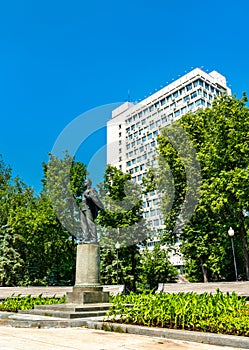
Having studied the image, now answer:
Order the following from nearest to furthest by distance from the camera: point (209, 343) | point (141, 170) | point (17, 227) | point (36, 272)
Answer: point (209, 343) → point (17, 227) → point (36, 272) → point (141, 170)

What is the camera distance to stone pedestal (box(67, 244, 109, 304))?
11062 mm

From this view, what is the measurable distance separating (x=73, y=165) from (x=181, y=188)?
9.98 metres

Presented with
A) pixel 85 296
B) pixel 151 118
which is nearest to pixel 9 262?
pixel 85 296

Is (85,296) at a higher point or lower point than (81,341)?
higher

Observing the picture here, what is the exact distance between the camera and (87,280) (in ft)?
38.5

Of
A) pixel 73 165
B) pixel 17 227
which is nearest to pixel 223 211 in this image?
pixel 73 165

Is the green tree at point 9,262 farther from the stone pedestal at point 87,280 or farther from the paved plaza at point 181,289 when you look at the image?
the stone pedestal at point 87,280

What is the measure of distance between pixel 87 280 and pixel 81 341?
5480 mm

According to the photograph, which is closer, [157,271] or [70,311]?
[70,311]

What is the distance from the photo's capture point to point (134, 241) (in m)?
25.9

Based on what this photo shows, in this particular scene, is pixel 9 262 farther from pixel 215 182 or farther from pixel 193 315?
pixel 193 315

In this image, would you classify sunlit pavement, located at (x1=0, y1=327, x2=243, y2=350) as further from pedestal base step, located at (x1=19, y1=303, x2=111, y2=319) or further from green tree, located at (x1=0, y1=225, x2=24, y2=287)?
green tree, located at (x1=0, y1=225, x2=24, y2=287)

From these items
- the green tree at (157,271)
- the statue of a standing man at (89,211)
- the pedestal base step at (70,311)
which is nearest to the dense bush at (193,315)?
the pedestal base step at (70,311)

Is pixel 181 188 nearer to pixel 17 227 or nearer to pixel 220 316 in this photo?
pixel 17 227
